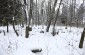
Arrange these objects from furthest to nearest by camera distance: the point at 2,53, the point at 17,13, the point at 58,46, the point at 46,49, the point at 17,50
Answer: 1. the point at 17,13
2. the point at 58,46
3. the point at 46,49
4. the point at 17,50
5. the point at 2,53

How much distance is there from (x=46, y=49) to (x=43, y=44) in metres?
1.06

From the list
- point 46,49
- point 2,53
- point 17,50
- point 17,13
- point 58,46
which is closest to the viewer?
point 2,53

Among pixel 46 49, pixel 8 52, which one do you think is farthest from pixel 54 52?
pixel 8 52

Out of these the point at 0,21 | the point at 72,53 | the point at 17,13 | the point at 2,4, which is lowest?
the point at 72,53

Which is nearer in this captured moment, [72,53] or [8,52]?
[8,52]

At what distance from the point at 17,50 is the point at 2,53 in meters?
1.08

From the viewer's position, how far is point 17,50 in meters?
7.89

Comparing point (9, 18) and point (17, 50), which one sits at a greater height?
point (9, 18)

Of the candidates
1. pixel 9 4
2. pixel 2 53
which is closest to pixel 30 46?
pixel 2 53

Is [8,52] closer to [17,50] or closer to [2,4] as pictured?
[17,50]

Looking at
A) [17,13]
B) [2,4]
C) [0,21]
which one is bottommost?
[0,21]

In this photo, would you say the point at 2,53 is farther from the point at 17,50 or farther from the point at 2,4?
the point at 2,4

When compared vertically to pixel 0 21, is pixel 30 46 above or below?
below

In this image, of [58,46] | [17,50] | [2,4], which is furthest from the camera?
[2,4]
